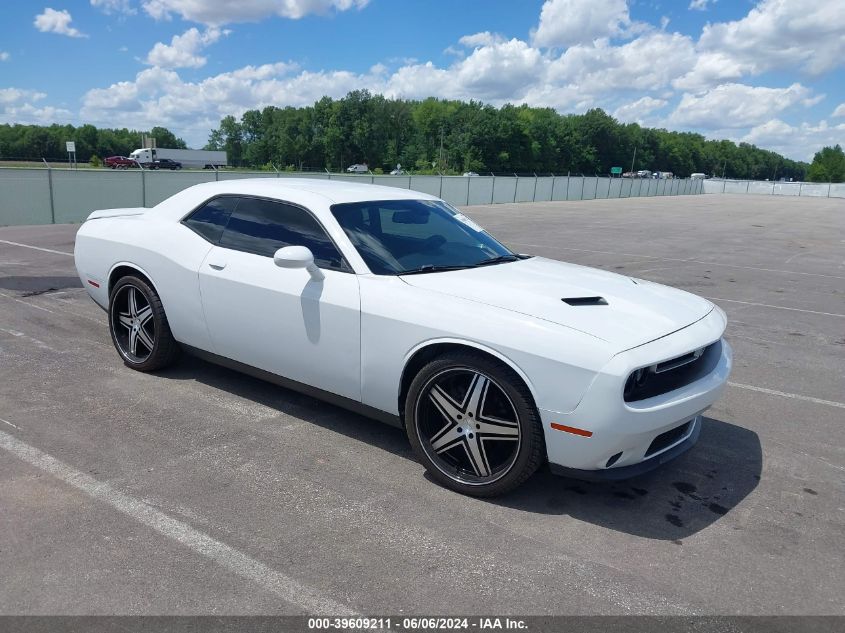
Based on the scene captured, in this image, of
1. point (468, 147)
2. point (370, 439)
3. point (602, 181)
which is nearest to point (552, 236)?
point (370, 439)

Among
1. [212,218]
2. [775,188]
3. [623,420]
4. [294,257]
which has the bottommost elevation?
[623,420]

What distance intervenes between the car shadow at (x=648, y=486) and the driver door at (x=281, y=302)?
49 centimetres

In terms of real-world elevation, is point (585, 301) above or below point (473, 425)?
above

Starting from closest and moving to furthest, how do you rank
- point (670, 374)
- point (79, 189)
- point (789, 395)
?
point (670, 374), point (789, 395), point (79, 189)

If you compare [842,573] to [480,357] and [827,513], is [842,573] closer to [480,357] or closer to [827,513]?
[827,513]

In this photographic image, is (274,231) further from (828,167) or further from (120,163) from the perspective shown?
(828,167)

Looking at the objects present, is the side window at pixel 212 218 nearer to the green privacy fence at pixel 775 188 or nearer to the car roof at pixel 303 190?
the car roof at pixel 303 190

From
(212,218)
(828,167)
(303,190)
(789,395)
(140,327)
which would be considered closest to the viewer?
(303,190)

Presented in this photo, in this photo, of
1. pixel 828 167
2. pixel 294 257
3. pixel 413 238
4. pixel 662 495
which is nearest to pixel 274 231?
A: pixel 294 257

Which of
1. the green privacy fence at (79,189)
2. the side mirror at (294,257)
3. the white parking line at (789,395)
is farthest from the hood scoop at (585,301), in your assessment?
the green privacy fence at (79,189)

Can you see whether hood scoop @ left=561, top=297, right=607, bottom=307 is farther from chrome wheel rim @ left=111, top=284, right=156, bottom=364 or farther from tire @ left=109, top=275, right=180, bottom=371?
chrome wheel rim @ left=111, top=284, right=156, bottom=364

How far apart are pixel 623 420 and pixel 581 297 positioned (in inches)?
30.8

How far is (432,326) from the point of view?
3350mm

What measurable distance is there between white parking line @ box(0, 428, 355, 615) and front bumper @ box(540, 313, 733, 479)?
4.02 ft
